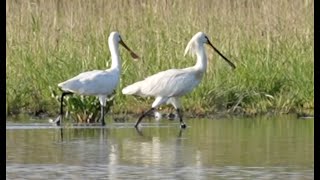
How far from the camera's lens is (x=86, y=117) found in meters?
14.6

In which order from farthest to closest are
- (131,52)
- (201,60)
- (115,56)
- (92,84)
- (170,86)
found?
1. (131,52)
2. (115,56)
3. (201,60)
4. (92,84)
5. (170,86)

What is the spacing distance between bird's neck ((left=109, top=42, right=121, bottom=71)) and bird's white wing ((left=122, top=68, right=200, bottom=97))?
88 cm

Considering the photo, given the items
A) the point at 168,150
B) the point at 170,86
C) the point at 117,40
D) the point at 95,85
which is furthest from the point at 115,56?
the point at 168,150

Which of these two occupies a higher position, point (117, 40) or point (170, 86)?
point (117, 40)

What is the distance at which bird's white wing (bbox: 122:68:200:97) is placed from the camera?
1415 cm

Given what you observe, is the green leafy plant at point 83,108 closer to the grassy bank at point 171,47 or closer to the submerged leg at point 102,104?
the submerged leg at point 102,104

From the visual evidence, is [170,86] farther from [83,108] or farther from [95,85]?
[83,108]

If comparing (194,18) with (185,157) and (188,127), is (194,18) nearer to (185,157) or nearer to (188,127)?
(188,127)

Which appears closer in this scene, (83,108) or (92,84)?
(92,84)

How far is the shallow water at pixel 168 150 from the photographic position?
980 cm

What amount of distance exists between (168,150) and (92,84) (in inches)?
129

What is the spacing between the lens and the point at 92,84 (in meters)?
14.4

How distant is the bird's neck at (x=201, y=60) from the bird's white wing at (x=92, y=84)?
1.02 meters
